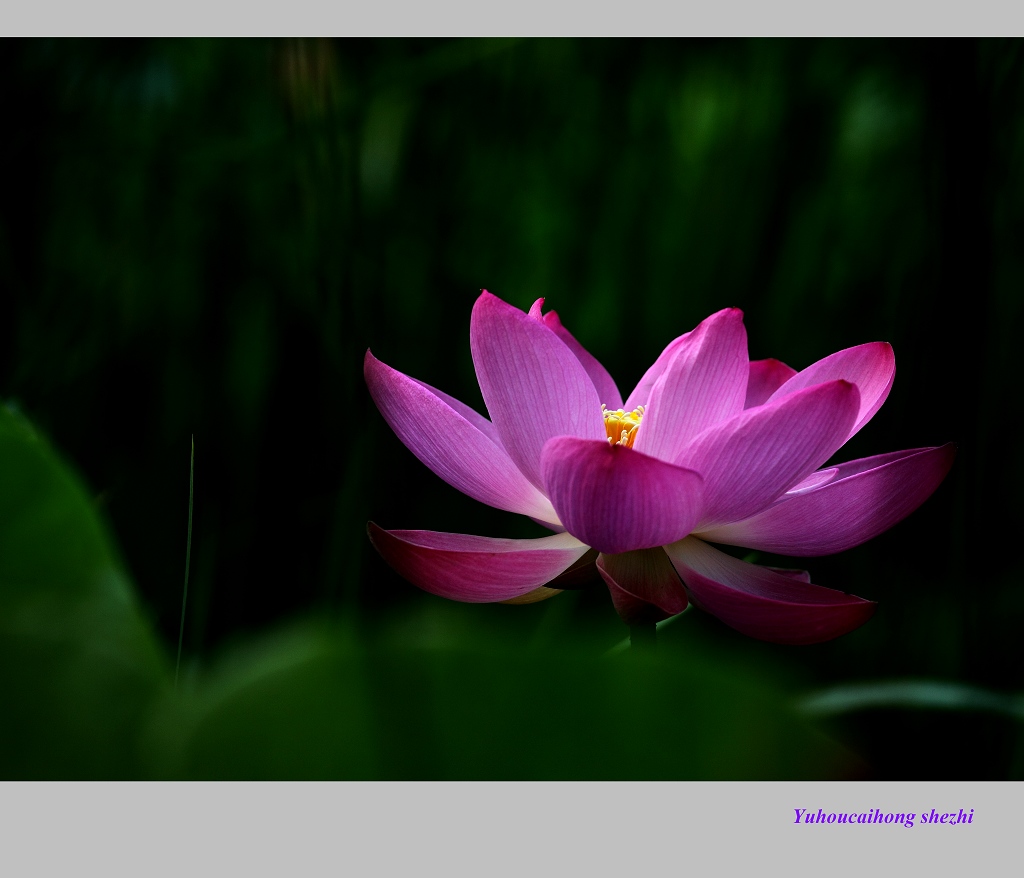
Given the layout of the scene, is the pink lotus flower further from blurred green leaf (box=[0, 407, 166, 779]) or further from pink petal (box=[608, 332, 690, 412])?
blurred green leaf (box=[0, 407, 166, 779])

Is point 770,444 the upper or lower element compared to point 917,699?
upper

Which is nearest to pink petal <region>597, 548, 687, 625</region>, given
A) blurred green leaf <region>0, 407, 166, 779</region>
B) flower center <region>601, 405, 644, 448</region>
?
flower center <region>601, 405, 644, 448</region>

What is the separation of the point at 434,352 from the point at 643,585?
75 centimetres

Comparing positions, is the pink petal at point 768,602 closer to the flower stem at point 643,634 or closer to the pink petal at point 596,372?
the flower stem at point 643,634

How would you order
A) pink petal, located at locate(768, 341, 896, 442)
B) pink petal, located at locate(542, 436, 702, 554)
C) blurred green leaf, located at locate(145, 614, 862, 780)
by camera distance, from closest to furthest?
1. blurred green leaf, located at locate(145, 614, 862, 780)
2. pink petal, located at locate(542, 436, 702, 554)
3. pink petal, located at locate(768, 341, 896, 442)

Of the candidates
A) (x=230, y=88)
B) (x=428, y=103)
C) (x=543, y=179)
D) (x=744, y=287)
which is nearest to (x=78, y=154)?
(x=230, y=88)

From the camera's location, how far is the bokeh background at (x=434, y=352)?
0.69ft

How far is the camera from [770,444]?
42 centimetres

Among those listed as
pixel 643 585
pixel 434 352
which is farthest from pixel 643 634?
pixel 434 352

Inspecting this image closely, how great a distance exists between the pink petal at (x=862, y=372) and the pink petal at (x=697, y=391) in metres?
0.05

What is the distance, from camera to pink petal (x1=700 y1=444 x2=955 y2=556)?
0.46 m

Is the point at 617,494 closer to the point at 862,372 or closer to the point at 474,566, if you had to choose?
the point at 474,566

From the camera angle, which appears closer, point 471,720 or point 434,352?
point 471,720

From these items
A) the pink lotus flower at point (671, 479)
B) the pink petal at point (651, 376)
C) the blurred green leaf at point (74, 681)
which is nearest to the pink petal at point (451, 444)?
the pink lotus flower at point (671, 479)
